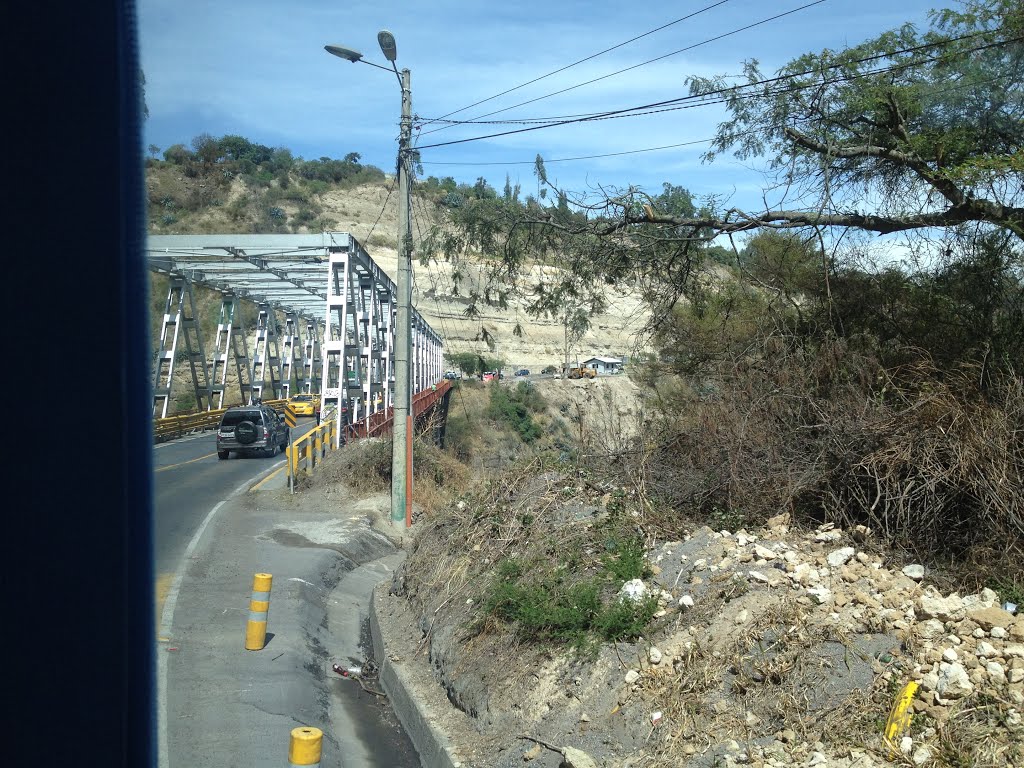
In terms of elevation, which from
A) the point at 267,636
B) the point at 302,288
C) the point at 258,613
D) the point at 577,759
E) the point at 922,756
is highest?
the point at 302,288

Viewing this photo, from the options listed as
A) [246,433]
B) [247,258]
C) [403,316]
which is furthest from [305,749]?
[246,433]

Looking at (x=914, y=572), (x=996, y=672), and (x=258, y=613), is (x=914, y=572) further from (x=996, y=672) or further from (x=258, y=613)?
(x=258, y=613)

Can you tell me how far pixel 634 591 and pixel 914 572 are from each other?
6.58ft

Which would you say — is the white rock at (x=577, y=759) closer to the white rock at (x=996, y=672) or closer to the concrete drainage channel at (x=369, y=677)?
the concrete drainage channel at (x=369, y=677)

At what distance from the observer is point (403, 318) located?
17.4 meters

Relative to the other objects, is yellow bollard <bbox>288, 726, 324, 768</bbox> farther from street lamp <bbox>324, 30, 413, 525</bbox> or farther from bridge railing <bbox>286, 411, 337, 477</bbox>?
bridge railing <bbox>286, 411, 337, 477</bbox>

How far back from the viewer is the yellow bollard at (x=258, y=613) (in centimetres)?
849

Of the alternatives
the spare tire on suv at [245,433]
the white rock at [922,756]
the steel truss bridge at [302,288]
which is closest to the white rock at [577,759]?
the white rock at [922,756]

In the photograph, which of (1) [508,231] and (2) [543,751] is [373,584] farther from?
(2) [543,751]

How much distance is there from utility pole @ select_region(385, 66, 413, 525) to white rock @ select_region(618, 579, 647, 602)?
10134mm

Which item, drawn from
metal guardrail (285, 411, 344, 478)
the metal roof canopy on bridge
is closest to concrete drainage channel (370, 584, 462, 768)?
metal guardrail (285, 411, 344, 478)

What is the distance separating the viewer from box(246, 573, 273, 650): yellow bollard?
8492mm

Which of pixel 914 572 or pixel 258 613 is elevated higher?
pixel 914 572

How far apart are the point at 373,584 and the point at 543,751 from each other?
771cm
